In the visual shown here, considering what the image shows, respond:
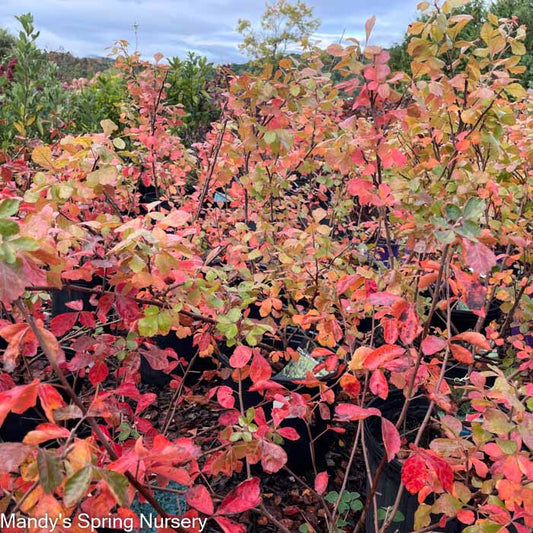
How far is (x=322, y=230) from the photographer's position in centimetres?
163

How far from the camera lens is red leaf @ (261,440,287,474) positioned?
958 millimetres

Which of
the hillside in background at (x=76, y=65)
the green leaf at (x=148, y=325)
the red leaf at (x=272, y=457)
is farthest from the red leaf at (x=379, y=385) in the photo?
the hillside in background at (x=76, y=65)

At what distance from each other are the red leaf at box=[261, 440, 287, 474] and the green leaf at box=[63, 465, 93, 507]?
1.44ft

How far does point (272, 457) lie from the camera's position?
0.97 m

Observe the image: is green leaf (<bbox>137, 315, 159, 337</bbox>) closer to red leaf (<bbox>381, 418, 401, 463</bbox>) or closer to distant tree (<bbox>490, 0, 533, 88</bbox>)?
red leaf (<bbox>381, 418, 401, 463</bbox>)

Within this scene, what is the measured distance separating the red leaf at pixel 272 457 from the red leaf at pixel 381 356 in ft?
0.82

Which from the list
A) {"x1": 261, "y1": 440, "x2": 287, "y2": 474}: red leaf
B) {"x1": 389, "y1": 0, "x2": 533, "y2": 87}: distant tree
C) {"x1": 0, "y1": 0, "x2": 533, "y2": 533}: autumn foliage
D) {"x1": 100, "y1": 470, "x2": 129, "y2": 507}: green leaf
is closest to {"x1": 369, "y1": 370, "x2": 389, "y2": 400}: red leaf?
{"x1": 0, "y1": 0, "x2": 533, "y2": 533}: autumn foliage

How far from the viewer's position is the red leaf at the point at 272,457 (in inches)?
37.7

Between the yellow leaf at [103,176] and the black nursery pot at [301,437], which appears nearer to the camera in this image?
the yellow leaf at [103,176]

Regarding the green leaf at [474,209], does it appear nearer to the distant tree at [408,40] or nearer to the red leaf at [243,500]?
the red leaf at [243,500]

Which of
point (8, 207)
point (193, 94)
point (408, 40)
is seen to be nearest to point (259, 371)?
point (8, 207)

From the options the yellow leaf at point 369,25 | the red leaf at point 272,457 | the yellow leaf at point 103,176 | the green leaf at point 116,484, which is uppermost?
the yellow leaf at point 369,25

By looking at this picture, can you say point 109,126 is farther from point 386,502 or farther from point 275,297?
point 386,502

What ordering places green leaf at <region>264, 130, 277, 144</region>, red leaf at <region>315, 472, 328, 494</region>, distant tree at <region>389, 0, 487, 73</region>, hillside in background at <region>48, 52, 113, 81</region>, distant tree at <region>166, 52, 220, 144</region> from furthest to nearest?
hillside in background at <region>48, 52, 113, 81</region>, distant tree at <region>389, 0, 487, 73</region>, distant tree at <region>166, 52, 220, 144</region>, green leaf at <region>264, 130, 277, 144</region>, red leaf at <region>315, 472, 328, 494</region>
